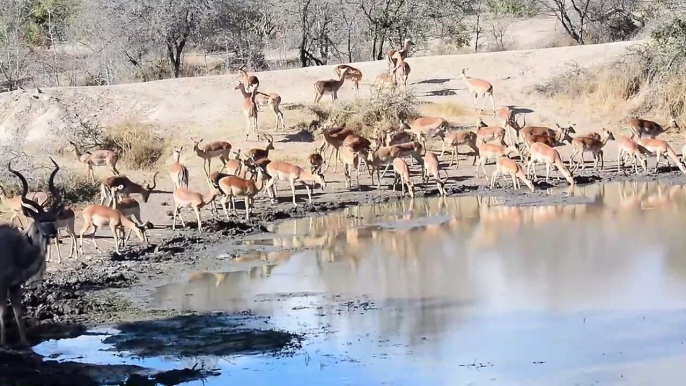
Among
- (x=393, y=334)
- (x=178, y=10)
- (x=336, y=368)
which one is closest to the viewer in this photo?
(x=336, y=368)

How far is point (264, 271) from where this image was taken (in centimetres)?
1369

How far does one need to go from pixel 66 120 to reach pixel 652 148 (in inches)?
458

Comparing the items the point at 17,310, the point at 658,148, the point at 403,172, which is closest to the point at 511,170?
the point at 403,172

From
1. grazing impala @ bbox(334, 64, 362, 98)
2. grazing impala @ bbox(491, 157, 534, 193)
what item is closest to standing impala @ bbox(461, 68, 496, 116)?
grazing impala @ bbox(334, 64, 362, 98)

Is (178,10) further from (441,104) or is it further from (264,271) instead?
(264,271)

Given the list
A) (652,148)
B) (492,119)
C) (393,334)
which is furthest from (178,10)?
(393,334)

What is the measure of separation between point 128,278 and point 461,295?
13.1 ft

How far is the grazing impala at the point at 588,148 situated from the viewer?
2075 centimetres

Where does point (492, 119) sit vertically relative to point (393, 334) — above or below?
above

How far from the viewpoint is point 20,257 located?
33.6ft

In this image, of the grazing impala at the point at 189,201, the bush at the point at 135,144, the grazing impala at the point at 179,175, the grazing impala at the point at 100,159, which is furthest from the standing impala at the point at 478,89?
the grazing impala at the point at 189,201

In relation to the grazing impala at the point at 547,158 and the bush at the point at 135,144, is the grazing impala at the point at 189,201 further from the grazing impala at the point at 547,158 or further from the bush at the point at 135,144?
the grazing impala at the point at 547,158

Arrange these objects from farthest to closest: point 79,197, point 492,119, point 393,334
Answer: point 492,119 < point 79,197 < point 393,334

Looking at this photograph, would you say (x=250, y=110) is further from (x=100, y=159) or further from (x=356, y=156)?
(x=100, y=159)
